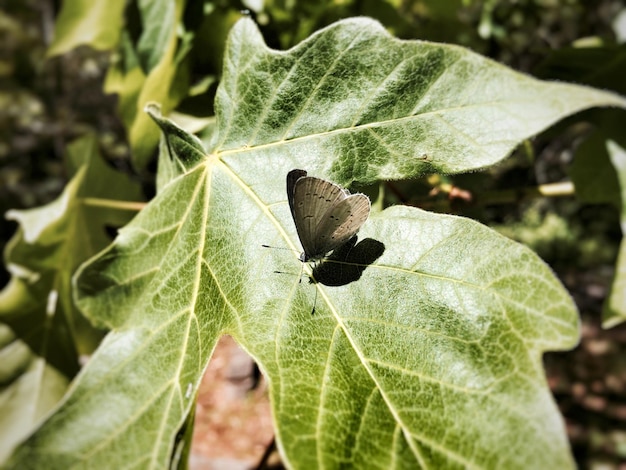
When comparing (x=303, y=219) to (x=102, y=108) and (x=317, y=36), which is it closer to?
(x=317, y=36)

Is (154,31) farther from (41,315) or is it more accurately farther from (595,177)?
(595,177)

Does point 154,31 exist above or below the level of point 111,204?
above

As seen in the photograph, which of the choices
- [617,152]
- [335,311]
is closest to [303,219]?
[335,311]

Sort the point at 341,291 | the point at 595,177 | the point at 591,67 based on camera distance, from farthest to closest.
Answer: the point at 591,67, the point at 595,177, the point at 341,291

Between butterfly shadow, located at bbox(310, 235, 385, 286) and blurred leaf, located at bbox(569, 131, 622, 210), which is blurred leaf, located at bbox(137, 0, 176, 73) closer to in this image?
butterfly shadow, located at bbox(310, 235, 385, 286)

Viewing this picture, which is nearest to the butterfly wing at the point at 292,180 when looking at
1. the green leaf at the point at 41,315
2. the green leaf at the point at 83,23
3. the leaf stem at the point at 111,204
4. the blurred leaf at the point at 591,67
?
the leaf stem at the point at 111,204

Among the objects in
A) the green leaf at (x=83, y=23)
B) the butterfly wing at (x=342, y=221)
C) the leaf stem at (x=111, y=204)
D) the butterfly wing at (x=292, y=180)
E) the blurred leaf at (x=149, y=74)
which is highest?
the green leaf at (x=83, y=23)

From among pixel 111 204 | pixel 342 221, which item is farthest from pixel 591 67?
pixel 111 204

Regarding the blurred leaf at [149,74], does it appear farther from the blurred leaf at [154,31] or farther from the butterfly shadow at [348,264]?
the butterfly shadow at [348,264]
